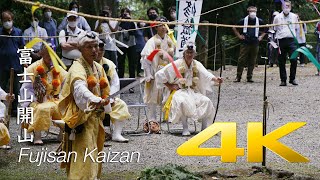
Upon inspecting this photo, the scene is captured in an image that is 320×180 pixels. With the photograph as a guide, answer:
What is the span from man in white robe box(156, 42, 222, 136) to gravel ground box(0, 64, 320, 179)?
37cm

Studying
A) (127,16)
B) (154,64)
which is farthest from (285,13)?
(154,64)

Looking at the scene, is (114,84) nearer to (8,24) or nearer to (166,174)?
(166,174)

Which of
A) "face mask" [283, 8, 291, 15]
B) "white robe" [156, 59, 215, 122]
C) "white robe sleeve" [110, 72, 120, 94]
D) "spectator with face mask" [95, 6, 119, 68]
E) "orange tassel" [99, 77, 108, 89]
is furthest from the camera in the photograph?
"face mask" [283, 8, 291, 15]

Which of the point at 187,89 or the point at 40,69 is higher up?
the point at 40,69

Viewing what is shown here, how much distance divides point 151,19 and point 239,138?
4.13 metres

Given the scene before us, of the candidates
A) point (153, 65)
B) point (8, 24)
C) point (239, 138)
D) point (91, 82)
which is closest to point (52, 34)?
point (8, 24)

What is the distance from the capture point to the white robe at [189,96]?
10.1 meters

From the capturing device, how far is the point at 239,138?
9.97 meters

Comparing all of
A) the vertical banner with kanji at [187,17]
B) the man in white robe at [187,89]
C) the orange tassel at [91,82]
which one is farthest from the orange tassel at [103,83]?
the vertical banner with kanji at [187,17]

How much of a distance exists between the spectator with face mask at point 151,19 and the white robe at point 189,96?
271 centimetres

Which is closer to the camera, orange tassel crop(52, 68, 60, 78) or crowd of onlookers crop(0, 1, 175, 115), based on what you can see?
orange tassel crop(52, 68, 60, 78)

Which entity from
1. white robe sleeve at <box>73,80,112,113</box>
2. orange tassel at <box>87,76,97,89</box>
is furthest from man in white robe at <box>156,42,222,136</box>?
white robe sleeve at <box>73,80,112,113</box>

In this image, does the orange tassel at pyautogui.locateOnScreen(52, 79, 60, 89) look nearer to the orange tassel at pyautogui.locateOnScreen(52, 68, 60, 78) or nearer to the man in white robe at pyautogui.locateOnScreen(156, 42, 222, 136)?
the orange tassel at pyautogui.locateOnScreen(52, 68, 60, 78)

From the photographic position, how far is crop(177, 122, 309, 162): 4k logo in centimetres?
768
